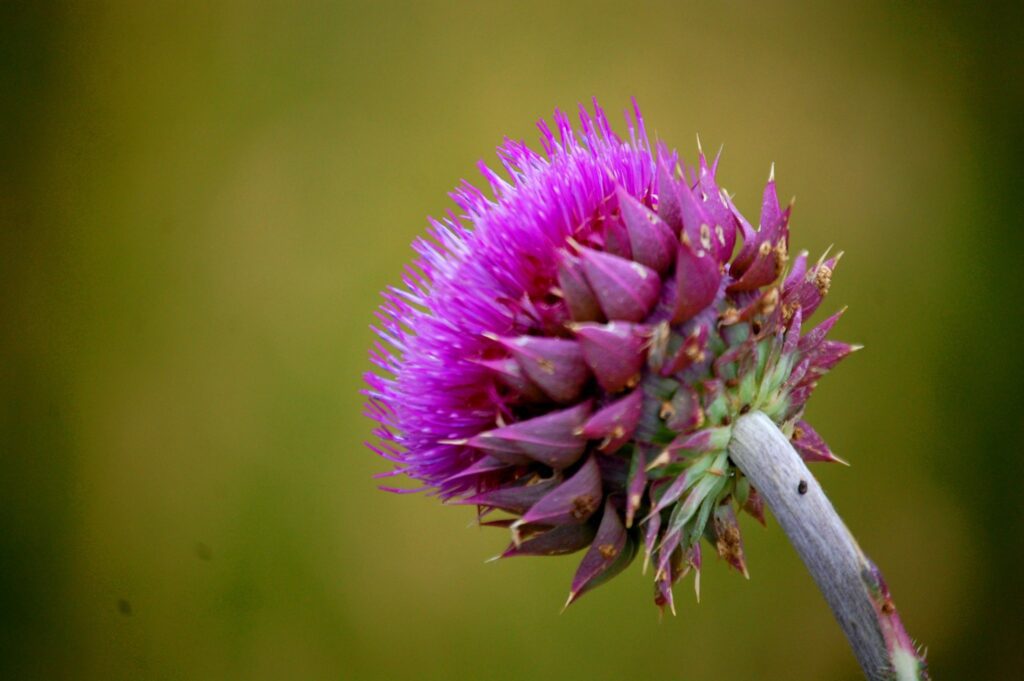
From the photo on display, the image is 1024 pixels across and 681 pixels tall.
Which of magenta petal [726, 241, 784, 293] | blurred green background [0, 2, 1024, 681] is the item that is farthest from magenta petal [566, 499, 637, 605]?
blurred green background [0, 2, 1024, 681]

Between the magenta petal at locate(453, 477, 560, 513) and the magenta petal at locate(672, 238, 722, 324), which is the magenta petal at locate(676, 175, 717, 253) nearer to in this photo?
the magenta petal at locate(672, 238, 722, 324)

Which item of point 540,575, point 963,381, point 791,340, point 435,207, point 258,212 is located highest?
point 258,212

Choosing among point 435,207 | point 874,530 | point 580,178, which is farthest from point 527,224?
point 874,530

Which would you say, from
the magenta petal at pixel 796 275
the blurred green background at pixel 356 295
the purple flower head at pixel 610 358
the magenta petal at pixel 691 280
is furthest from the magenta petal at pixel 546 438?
the blurred green background at pixel 356 295

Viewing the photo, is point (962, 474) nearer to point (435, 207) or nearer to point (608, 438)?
point (435, 207)

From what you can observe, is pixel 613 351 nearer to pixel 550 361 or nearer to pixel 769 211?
pixel 550 361

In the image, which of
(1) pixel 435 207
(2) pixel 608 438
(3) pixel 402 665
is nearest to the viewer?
(2) pixel 608 438

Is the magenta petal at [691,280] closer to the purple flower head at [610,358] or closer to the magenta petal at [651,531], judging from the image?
the purple flower head at [610,358]
